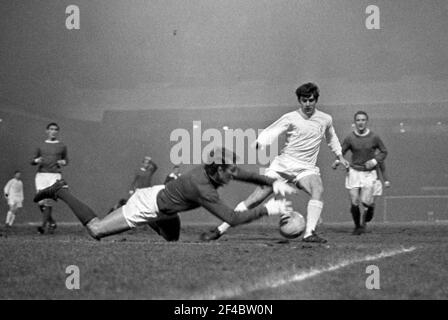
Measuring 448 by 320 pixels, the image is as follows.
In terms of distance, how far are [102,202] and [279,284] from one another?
16.9 m

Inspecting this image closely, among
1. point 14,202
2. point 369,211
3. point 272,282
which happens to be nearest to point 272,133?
point 272,282

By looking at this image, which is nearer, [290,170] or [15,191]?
[290,170]

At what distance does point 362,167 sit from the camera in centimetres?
1159

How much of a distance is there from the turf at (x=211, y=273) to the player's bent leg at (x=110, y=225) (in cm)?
17

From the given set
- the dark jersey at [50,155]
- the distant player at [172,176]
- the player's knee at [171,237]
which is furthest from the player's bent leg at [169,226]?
the distant player at [172,176]

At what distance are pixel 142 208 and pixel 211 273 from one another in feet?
6.17

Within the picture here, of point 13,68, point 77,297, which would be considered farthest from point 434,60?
point 77,297

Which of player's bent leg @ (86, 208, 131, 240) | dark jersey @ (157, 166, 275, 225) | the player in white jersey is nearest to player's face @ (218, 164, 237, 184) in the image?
dark jersey @ (157, 166, 275, 225)

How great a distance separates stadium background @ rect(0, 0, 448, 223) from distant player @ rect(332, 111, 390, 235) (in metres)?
8.06

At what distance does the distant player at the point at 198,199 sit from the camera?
616 centimetres

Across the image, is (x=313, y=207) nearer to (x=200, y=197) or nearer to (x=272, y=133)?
(x=272, y=133)

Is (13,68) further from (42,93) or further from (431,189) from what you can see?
(431,189)

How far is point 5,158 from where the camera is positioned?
20875 millimetres

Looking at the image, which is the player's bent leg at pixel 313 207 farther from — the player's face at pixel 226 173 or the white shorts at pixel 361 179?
the white shorts at pixel 361 179
